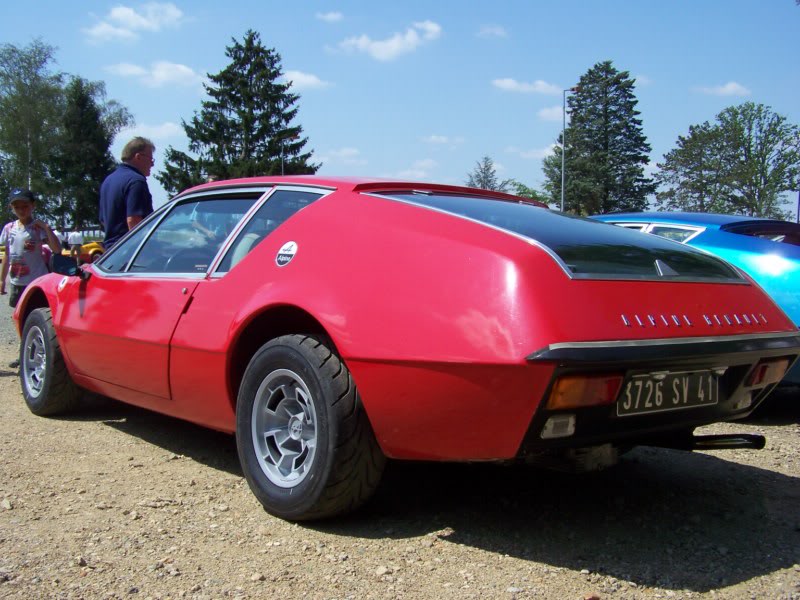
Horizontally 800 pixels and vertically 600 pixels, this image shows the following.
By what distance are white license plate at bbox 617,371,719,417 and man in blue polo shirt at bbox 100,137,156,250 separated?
13.6 feet

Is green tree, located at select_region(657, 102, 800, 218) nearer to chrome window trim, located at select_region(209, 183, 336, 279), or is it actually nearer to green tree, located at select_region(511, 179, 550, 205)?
green tree, located at select_region(511, 179, 550, 205)

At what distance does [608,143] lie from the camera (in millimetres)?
66000

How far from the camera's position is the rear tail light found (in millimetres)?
2793

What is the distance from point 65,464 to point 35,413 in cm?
127

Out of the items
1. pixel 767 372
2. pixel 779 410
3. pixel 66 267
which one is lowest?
pixel 779 410

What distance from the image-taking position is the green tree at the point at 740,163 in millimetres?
46844

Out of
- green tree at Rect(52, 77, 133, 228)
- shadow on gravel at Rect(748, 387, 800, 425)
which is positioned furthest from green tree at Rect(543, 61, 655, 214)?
shadow on gravel at Rect(748, 387, 800, 425)

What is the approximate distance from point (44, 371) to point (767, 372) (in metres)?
3.96

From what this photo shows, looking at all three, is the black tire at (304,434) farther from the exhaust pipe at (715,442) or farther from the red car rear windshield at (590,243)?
the exhaust pipe at (715,442)

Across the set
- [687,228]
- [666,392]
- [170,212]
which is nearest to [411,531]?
[666,392]

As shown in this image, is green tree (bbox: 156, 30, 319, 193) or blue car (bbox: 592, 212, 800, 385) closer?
blue car (bbox: 592, 212, 800, 385)


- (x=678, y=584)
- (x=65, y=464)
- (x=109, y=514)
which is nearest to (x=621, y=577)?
(x=678, y=584)

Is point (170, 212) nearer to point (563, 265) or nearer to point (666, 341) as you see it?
point (563, 265)

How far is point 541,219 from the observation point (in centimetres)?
301
